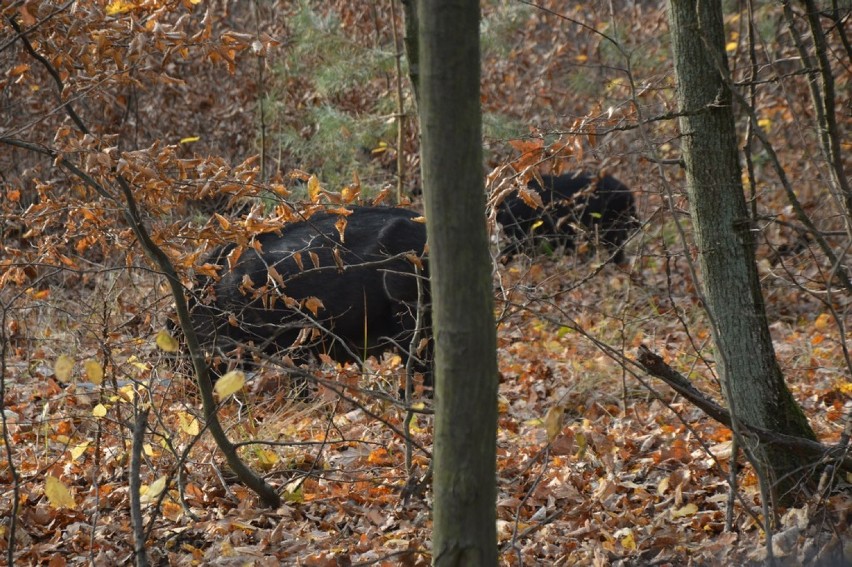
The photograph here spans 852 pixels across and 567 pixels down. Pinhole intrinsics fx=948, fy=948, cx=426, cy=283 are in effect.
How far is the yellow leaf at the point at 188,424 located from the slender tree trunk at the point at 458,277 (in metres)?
2.54

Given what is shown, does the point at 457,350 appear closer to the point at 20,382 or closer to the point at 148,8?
the point at 148,8

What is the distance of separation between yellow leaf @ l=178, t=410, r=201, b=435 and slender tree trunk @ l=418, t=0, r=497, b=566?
254 centimetres

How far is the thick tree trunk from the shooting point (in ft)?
13.1

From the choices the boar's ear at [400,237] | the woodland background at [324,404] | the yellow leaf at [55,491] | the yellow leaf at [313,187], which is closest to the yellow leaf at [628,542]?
the woodland background at [324,404]

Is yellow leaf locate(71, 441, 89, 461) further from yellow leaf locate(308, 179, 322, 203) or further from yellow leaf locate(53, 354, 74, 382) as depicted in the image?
yellow leaf locate(308, 179, 322, 203)

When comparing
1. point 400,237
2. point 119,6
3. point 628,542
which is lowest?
point 628,542

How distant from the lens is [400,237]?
275 inches

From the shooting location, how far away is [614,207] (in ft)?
36.6

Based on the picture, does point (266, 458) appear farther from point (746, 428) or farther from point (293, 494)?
point (746, 428)

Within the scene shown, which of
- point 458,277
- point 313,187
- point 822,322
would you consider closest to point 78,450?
point 313,187

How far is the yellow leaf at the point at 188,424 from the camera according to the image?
4.79 m

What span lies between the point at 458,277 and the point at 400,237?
4642 millimetres

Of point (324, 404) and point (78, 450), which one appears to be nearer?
point (78, 450)

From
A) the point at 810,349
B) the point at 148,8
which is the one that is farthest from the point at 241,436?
the point at 810,349
